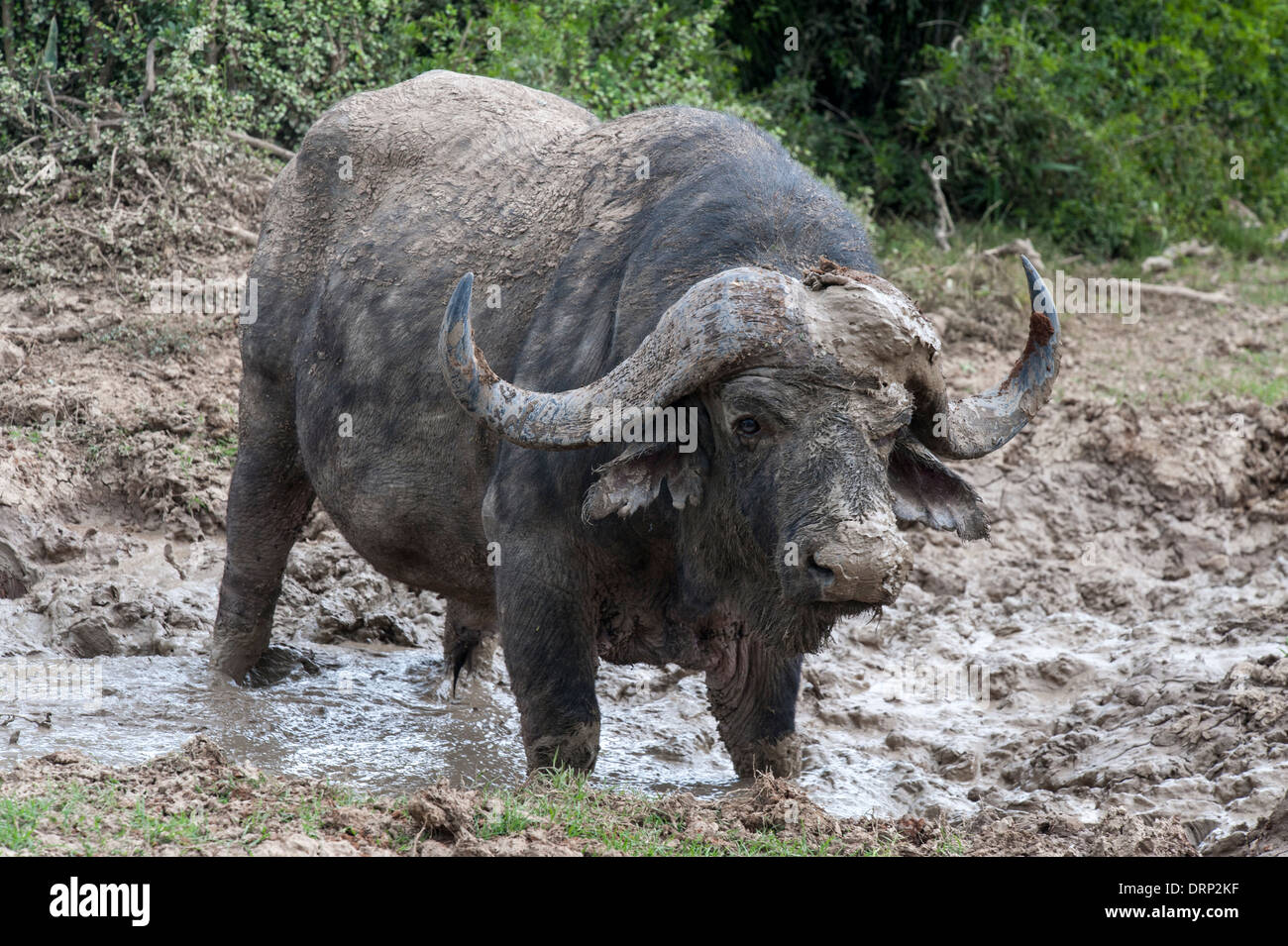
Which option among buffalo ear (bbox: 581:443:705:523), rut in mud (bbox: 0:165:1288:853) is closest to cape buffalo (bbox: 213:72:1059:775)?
buffalo ear (bbox: 581:443:705:523)

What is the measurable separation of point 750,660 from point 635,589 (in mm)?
621

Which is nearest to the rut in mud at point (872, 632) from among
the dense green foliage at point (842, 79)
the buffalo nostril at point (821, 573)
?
the buffalo nostril at point (821, 573)

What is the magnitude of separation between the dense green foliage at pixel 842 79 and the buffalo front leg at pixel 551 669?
5.45 metres

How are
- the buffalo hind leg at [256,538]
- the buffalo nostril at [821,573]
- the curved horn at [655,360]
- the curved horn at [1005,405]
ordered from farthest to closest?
1. the buffalo hind leg at [256,538]
2. the curved horn at [1005,405]
3. the curved horn at [655,360]
4. the buffalo nostril at [821,573]

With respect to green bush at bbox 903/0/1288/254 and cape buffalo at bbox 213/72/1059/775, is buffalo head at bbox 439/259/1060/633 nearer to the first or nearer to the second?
cape buffalo at bbox 213/72/1059/775

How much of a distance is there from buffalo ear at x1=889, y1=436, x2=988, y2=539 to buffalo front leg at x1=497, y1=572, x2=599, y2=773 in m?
1.15

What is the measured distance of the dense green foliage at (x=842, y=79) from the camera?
31.8 feet

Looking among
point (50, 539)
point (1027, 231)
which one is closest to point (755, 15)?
point (1027, 231)

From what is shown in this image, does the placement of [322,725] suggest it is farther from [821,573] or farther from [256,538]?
[821,573]

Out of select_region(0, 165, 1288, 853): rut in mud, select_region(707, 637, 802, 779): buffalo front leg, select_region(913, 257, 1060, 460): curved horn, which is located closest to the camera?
select_region(913, 257, 1060, 460): curved horn

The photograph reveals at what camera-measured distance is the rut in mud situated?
19.2ft

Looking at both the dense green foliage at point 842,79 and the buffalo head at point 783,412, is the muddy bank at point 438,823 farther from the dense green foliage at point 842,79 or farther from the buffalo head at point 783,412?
the dense green foliage at point 842,79

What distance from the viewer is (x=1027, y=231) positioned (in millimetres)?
12188

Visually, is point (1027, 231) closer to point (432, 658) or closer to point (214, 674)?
point (432, 658)
